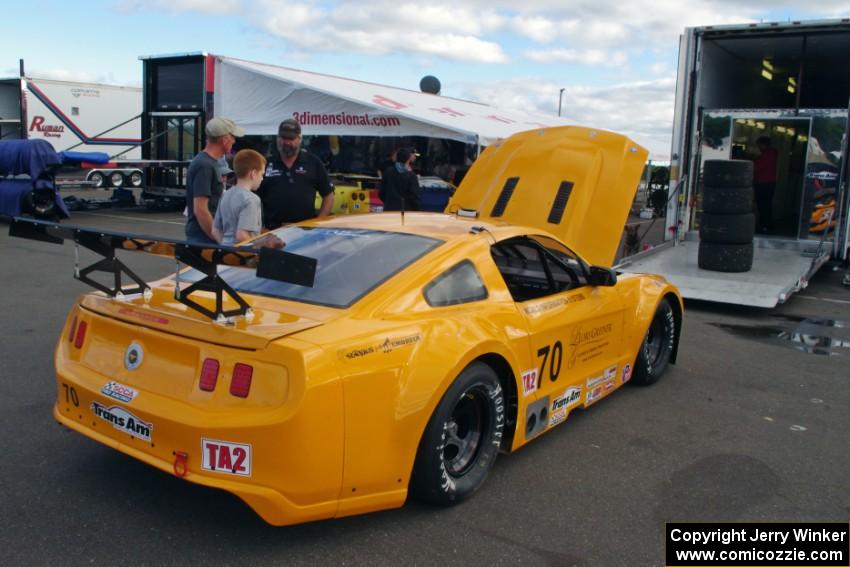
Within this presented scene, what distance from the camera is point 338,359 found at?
2799 mm

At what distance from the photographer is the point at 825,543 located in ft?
10.6

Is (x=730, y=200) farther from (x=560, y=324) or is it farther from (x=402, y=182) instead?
(x=560, y=324)

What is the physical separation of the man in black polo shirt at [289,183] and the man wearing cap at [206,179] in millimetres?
582

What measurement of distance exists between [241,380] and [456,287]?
1258 millimetres

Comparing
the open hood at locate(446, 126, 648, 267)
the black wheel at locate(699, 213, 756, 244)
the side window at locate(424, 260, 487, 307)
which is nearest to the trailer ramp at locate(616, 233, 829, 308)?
the black wheel at locate(699, 213, 756, 244)

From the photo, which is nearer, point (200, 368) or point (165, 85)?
point (200, 368)

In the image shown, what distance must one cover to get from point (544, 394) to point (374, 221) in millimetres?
1405

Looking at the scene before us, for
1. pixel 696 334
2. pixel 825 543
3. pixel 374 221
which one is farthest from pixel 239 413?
pixel 696 334

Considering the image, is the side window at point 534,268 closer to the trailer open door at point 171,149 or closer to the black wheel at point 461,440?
the black wheel at point 461,440

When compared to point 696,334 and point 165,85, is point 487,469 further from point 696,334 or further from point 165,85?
point 165,85

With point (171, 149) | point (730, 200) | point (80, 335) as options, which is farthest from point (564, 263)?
point (171, 149)

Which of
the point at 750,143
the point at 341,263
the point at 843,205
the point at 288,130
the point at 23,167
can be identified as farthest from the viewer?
the point at 23,167

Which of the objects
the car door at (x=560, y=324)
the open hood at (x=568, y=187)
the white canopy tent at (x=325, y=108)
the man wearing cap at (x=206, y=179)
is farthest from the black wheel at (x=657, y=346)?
the white canopy tent at (x=325, y=108)

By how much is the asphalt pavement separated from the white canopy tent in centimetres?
844
